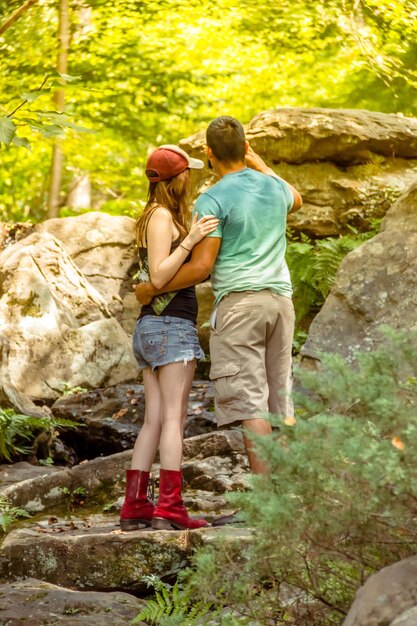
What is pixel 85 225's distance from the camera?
1363cm

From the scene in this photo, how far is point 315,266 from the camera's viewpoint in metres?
10.0

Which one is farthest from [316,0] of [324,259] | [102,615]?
[102,615]

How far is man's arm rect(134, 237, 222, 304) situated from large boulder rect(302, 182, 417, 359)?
341 centimetres

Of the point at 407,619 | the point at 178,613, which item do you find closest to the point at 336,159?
the point at 178,613

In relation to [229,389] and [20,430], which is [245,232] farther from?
[20,430]

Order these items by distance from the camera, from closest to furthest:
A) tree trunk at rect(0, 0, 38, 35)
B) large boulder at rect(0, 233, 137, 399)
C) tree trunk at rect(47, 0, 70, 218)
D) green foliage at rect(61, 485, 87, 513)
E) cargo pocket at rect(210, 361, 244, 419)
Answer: tree trunk at rect(0, 0, 38, 35)
cargo pocket at rect(210, 361, 244, 419)
green foliage at rect(61, 485, 87, 513)
large boulder at rect(0, 233, 137, 399)
tree trunk at rect(47, 0, 70, 218)

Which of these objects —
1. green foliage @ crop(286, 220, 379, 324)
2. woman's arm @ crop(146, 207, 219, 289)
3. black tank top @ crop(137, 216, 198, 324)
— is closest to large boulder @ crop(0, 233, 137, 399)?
green foliage @ crop(286, 220, 379, 324)

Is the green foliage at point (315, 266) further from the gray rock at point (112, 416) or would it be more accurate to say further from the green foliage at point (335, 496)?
the green foliage at point (335, 496)

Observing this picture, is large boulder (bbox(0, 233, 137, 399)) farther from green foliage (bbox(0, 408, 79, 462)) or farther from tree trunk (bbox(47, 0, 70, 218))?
tree trunk (bbox(47, 0, 70, 218))

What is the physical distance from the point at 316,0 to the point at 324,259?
731cm

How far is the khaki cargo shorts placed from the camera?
475cm

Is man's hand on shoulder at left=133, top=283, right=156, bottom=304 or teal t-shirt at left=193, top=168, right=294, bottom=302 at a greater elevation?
teal t-shirt at left=193, top=168, right=294, bottom=302

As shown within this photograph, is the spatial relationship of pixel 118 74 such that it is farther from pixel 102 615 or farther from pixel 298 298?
pixel 102 615

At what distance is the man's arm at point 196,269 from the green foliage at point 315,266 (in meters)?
5.12
